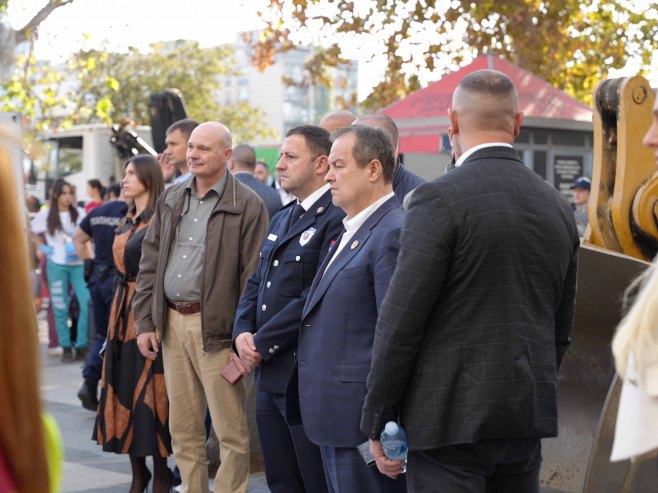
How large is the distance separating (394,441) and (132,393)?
3.62 metres

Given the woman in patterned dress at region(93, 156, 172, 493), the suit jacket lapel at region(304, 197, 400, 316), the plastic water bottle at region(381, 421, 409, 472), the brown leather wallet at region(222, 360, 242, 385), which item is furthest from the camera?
the woman in patterned dress at region(93, 156, 172, 493)

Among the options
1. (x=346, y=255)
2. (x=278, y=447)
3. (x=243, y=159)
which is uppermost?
(x=346, y=255)

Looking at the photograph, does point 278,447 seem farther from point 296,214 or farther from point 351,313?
point 351,313

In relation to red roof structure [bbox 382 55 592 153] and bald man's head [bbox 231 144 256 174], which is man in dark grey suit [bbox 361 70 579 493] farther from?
red roof structure [bbox 382 55 592 153]

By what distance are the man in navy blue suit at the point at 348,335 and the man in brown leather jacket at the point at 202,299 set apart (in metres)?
1.59

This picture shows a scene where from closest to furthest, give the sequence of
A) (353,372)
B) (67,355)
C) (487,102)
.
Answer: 1. (487,102)
2. (353,372)
3. (67,355)

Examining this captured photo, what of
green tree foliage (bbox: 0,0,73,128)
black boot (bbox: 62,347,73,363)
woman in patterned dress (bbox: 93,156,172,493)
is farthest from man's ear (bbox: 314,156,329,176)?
black boot (bbox: 62,347,73,363)

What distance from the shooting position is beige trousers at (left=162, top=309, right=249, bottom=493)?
21.1 ft

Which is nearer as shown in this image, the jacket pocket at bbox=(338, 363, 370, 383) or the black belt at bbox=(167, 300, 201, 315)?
the jacket pocket at bbox=(338, 363, 370, 383)

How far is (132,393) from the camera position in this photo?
23.4ft

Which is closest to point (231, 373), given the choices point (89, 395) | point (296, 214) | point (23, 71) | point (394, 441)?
point (296, 214)

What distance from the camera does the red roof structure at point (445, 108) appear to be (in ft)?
44.5

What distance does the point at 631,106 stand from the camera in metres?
5.23

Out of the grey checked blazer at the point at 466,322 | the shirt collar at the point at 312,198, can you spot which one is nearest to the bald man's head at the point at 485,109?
the grey checked blazer at the point at 466,322
